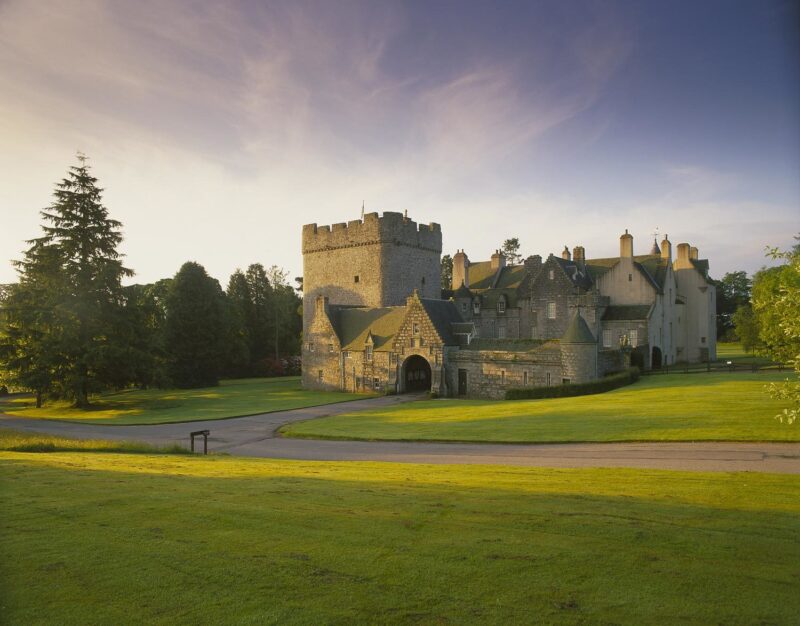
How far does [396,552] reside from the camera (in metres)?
7.74

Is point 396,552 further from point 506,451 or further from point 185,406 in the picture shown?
point 185,406

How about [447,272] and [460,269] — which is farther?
[447,272]

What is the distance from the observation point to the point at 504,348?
43.9m

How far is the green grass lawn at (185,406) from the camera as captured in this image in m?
37.8

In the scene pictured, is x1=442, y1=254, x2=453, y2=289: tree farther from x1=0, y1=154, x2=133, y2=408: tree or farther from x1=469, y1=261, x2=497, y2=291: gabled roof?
x1=0, y1=154, x2=133, y2=408: tree

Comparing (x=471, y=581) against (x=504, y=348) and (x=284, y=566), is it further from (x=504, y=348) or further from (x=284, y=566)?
(x=504, y=348)

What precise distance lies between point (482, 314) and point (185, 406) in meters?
29.6

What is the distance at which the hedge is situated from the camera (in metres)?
36.3

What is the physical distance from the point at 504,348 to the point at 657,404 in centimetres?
1715

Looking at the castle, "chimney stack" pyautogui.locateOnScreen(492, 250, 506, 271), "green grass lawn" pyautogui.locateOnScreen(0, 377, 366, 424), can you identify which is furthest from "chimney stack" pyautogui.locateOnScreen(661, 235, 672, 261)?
"green grass lawn" pyautogui.locateOnScreen(0, 377, 366, 424)

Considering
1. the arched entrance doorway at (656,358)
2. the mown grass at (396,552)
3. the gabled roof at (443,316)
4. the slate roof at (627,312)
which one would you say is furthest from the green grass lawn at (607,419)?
the arched entrance doorway at (656,358)

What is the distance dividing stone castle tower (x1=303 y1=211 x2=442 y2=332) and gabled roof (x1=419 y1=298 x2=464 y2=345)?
9.59m

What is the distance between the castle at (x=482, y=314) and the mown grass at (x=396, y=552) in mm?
29898

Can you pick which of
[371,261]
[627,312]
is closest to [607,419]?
[627,312]
